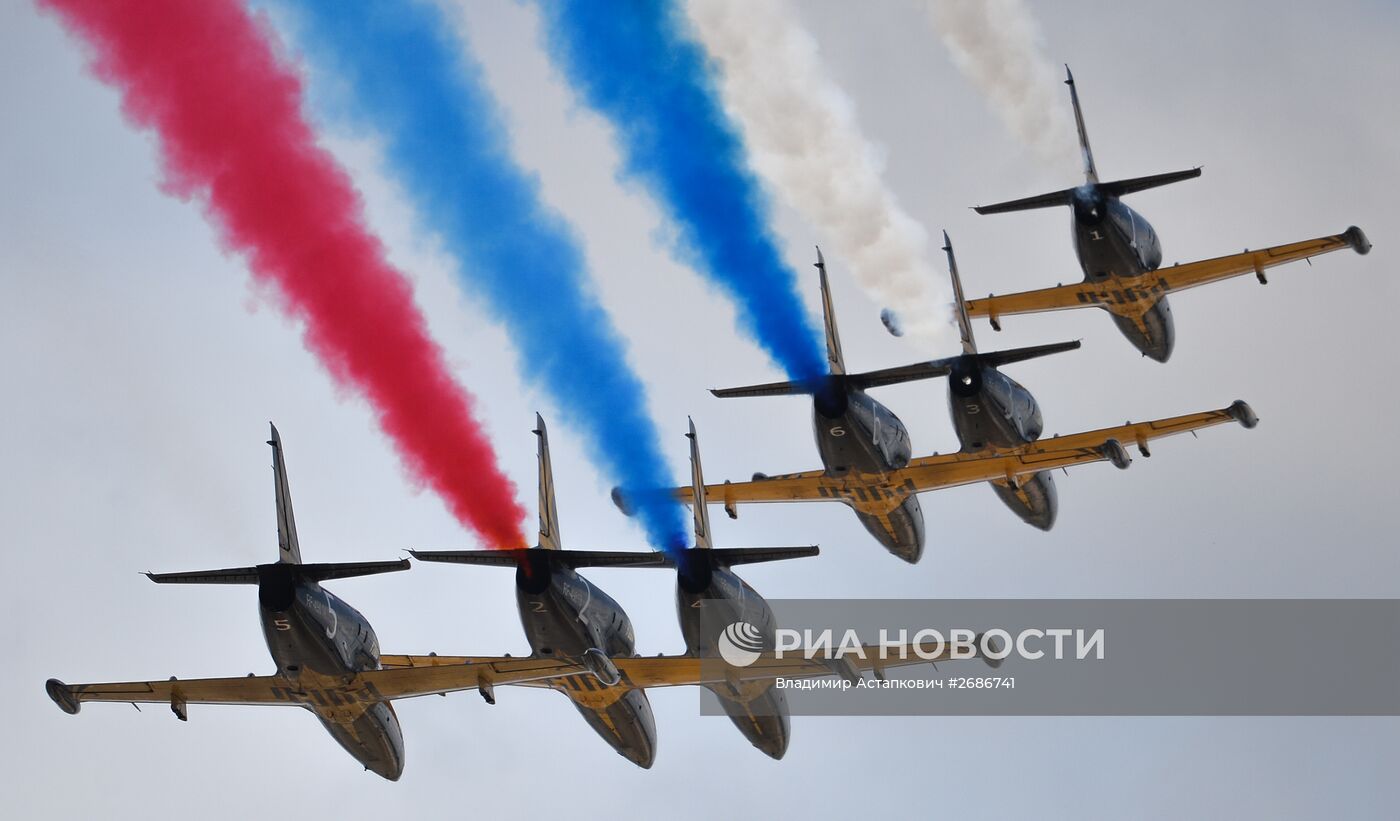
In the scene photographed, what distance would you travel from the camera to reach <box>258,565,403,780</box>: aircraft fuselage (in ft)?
137

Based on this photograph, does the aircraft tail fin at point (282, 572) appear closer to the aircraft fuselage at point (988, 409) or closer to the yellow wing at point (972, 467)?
the yellow wing at point (972, 467)

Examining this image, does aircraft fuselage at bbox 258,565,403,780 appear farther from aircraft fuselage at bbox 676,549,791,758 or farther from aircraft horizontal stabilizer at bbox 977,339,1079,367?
aircraft horizontal stabilizer at bbox 977,339,1079,367

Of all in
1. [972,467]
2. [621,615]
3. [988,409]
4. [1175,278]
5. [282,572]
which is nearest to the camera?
[282,572]

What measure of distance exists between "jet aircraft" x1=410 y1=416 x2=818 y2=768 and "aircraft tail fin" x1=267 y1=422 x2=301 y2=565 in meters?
2.64

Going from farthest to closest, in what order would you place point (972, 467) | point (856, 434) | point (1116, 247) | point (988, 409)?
point (1116, 247) → point (972, 467) → point (988, 409) → point (856, 434)

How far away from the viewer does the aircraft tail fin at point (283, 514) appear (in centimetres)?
4284

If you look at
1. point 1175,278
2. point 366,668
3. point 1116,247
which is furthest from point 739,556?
point 1175,278

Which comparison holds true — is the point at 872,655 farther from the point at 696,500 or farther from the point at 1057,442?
the point at 1057,442

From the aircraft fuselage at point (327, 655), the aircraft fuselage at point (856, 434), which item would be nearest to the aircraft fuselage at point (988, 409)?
the aircraft fuselage at point (856, 434)

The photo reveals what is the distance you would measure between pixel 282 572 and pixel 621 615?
8.11 m

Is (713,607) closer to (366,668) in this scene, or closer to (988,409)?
(366,668)

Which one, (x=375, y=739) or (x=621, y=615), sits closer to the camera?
(x=621, y=615)

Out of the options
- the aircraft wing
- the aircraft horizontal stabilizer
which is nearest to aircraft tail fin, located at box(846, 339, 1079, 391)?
the aircraft horizontal stabilizer

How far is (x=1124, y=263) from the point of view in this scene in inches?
2141
